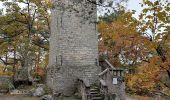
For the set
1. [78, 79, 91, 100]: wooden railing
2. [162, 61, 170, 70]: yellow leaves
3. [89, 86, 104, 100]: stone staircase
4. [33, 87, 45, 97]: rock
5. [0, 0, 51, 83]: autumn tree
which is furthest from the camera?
[0, 0, 51, 83]: autumn tree

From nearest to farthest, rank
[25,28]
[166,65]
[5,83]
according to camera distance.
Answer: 1. [166,65]
2. [5,83]
3. [25,28]

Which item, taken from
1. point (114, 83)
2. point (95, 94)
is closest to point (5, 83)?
point (95, 94)

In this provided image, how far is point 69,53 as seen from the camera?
63.7 ft

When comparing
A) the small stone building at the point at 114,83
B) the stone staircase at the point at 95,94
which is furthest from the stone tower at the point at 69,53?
the small stone building at the point at 114,83

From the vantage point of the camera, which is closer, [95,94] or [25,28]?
[95,94]

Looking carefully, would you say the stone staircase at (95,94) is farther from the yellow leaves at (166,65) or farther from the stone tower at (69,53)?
the yellow leaves at (166,65)

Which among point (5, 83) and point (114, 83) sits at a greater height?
point (114, 83)

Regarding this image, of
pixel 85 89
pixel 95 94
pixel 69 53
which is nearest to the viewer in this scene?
pixel 85 89

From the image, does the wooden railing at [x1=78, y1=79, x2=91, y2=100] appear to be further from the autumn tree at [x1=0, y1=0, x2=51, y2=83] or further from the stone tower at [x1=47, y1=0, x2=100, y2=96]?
the autumn tree at [x1=0, y1=0, x2=51, y2=83]

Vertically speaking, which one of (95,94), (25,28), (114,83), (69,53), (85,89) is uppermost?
(25,28)

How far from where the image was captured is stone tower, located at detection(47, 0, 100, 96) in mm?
19188

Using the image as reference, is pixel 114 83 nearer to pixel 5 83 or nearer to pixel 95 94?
pixel 95 94

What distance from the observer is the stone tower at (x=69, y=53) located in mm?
19188

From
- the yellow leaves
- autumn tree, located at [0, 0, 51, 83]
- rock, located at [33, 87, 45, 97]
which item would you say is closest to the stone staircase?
rock, located at [33, 87, 45, 97]
